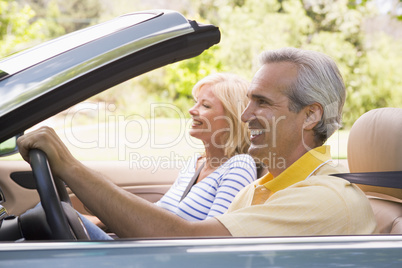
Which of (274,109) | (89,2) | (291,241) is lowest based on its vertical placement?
(291,241)

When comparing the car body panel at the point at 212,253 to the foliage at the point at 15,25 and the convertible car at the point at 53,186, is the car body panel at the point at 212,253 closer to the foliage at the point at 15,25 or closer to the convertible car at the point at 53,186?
the convertible car at the point at 53,186

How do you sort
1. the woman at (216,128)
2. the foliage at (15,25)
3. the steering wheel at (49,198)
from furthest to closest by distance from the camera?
the foliage at (15,25) → the woman at (216,128) → the steering wheel at (49,198)

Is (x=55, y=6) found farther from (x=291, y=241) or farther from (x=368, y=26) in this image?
(x=291, y=241)

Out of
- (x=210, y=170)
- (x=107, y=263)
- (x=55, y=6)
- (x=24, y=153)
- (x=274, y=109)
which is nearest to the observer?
(x=107, y=263)

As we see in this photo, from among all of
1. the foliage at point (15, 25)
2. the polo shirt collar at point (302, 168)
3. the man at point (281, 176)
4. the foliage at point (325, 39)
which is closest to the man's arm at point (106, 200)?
the man at point (281, 176)

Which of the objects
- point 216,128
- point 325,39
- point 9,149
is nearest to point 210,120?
point 216,128

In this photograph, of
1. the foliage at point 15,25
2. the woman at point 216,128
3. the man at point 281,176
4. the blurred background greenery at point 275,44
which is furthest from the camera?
A: the foliage at point 15,25

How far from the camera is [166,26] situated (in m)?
1.31

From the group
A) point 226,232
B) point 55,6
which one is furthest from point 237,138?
point 55,6

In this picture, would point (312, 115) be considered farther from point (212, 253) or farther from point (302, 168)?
point (212, 253)

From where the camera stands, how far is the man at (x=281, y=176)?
4.63 feet

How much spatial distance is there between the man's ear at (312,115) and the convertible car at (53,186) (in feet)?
2.08

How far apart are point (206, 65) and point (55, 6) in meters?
14.8

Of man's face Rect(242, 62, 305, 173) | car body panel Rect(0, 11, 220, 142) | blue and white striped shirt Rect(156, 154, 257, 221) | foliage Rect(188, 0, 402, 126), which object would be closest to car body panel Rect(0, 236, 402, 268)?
car body panel Rect(0, 11, 220, 142)
